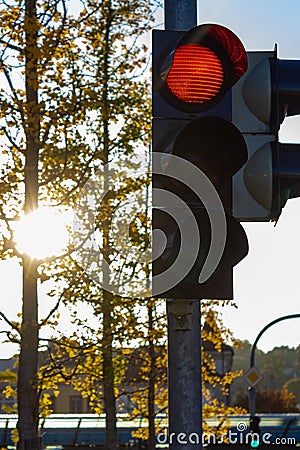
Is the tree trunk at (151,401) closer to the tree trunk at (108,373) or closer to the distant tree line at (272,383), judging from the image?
the tree trunk at (108,373)

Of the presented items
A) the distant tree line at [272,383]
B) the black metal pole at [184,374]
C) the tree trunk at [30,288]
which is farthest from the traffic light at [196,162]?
the distant tree line at [272,383]

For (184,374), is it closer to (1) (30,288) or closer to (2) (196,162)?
(2) (196,162)

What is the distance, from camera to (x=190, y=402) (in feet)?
10.3

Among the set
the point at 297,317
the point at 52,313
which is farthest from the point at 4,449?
the point at 297,317

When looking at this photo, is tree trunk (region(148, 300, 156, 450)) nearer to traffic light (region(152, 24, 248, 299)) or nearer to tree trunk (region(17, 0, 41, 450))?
tree trunk (region(17, 0, 41, 450))

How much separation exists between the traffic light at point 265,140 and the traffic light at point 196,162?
0.07 m

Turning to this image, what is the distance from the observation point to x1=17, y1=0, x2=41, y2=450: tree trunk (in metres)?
10.9

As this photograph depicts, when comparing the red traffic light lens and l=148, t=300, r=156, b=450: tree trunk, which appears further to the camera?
l=148, t=300, r=156, b=450: tree trunk

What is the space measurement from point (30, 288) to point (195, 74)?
8.51 metres

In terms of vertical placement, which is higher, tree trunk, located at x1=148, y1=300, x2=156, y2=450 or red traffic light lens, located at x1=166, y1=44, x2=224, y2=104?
red traffic light lens, located at x1=166, y1=44, x2=224, y2=104

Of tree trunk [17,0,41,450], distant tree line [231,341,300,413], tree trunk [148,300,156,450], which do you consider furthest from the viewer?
distant tree line [231,341,300,413]

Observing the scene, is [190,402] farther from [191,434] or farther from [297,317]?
[297,317]

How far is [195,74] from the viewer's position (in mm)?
3061

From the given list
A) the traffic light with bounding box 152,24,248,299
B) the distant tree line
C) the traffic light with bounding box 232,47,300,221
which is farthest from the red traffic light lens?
the distant tree line
